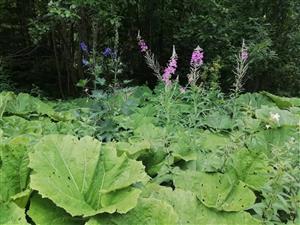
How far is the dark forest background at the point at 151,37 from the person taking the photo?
5.98 metres

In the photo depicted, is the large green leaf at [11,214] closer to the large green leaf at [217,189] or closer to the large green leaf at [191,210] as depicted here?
the large green leaf at [191,210]

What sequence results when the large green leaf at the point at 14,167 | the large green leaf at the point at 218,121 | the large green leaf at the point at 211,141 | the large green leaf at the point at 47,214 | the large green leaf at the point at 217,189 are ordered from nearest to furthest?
the large green leaf at the point at 47,214
the large green leaf at the point at 14,167
the large green leaf at the point at 217,189
the large green leaf at the point at 211,141
the large green leaf at the point at 218,121

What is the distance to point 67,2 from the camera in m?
4.99

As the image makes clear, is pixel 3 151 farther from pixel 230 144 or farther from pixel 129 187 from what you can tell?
pixel 230 144

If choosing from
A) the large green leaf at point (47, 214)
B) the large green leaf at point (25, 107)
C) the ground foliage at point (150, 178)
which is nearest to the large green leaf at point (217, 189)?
the ground foliage at point (150, 178)

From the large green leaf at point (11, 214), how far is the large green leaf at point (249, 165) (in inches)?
54.4

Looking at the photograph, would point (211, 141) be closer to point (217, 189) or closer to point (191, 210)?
point (217, 189)

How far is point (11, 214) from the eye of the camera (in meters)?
2.14

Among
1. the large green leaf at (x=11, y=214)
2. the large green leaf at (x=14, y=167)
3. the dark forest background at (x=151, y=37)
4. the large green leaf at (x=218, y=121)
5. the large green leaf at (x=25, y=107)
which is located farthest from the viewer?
the dark forest background at (x=151, y=37)

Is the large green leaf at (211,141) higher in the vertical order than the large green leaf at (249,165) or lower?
lower

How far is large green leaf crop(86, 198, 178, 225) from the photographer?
7.21 ft

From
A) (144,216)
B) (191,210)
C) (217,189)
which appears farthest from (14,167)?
(217,189)

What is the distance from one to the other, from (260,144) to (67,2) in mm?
2936

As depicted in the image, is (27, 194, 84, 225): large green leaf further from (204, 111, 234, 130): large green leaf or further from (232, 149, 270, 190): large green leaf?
(204, 111, 234, 130): large green leaf
